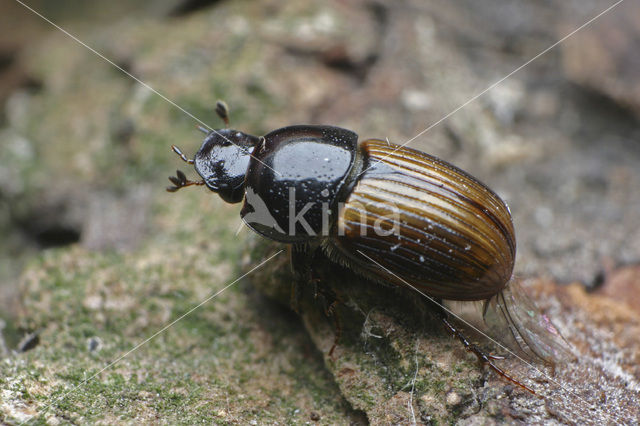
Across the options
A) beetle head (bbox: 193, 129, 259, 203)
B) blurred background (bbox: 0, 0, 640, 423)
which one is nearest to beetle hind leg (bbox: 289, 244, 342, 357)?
blurred background (bbox: 0, 0, 640, 423)

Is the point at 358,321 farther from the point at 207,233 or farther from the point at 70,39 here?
the point at 70,39

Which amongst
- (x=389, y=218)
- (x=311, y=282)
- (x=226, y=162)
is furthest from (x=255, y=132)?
(x=389, y=218)

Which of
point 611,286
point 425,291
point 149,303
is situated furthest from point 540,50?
point 149,303

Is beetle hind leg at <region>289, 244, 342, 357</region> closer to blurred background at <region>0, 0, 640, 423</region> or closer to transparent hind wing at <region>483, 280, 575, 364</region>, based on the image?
blurred background at <region>0, 0, 640, 423</region>

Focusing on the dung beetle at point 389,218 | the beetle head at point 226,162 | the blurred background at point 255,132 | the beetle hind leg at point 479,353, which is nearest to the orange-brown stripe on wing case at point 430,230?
the dung beetle at point 389,218

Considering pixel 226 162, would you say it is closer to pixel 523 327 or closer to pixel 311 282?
pixel 311 282

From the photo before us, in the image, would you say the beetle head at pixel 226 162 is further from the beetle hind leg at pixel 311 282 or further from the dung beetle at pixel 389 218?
the beetle hind leg at pixel 311 282

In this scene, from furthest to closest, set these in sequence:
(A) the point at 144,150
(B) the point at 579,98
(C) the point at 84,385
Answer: (B) the point at 579,98
(A) the point at 144,150
(C) the point at 84,385
